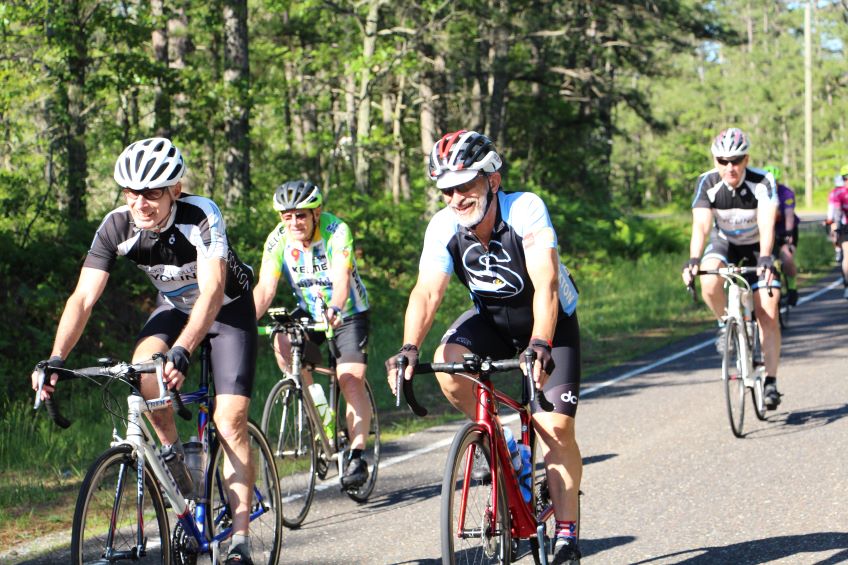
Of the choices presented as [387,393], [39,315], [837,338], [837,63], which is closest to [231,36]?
[39,315]

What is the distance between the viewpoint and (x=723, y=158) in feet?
29.9

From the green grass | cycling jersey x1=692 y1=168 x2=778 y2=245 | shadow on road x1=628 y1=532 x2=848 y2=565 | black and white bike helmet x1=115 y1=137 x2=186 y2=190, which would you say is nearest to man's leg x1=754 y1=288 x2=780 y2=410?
cycling jersey x1=692 y1=168 x2=778 y2=245

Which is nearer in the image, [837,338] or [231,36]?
[837,338]

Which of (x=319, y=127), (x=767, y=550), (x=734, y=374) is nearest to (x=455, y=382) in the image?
(x=767, y=550)

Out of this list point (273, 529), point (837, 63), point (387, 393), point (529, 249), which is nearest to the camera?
point (529, 249)

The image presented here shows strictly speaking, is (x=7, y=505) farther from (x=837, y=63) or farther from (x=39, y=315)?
(x=837, y=63)

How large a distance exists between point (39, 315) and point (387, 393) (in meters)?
4.48

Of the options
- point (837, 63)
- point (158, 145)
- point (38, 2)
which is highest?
point (837, 63)

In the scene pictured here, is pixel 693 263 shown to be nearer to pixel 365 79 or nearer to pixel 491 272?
pixel 491 272

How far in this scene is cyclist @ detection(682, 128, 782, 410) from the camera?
9055mm

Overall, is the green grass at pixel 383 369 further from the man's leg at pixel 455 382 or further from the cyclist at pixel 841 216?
the cyclist at pixel 841 216

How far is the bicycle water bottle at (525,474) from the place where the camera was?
4996 millimetres

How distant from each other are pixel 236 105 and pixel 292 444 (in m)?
11.3

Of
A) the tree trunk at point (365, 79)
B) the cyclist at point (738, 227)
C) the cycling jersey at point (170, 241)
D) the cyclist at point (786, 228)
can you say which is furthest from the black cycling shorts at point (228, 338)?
the tree trunk at point (365, 79)
